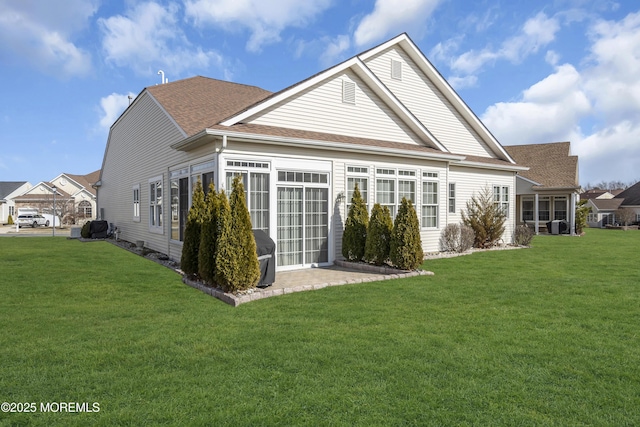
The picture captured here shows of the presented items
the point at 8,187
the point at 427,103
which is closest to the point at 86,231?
the point at 427,103

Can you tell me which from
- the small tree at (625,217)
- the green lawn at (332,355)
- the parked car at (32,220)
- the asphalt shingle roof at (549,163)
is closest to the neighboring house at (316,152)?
the green lawn at (332,355)

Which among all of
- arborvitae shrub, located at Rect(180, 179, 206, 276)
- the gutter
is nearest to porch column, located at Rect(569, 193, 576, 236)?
the gutter

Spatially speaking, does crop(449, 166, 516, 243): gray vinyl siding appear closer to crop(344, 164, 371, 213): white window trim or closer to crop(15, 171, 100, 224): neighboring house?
crop(344, 164, 371, 213): white window trim

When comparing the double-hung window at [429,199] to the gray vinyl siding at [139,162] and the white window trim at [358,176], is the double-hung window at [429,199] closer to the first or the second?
the white window trim at [358,176]

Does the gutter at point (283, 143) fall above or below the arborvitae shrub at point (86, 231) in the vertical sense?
above

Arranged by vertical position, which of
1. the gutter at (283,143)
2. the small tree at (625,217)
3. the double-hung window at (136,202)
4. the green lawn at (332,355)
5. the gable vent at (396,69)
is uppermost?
the gable vent at (396,69)

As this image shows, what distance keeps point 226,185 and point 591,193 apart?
68.8m

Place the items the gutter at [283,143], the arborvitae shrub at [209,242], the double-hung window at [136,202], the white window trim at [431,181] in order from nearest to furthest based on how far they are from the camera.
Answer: the arborvitae shrub at [209,242], the gutter at [283,143], the white window trim at [431,181], the double-hung window at [136,202]

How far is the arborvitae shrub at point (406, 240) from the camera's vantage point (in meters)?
9.88

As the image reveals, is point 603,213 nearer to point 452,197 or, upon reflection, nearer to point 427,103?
point 452,197

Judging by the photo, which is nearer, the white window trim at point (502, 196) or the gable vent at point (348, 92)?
the gable vent at point (348, 92)

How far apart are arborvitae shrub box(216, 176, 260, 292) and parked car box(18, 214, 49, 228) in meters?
39.1

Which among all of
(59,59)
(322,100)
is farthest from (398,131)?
(59,59)

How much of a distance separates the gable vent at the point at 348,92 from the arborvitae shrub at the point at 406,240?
3864mm
